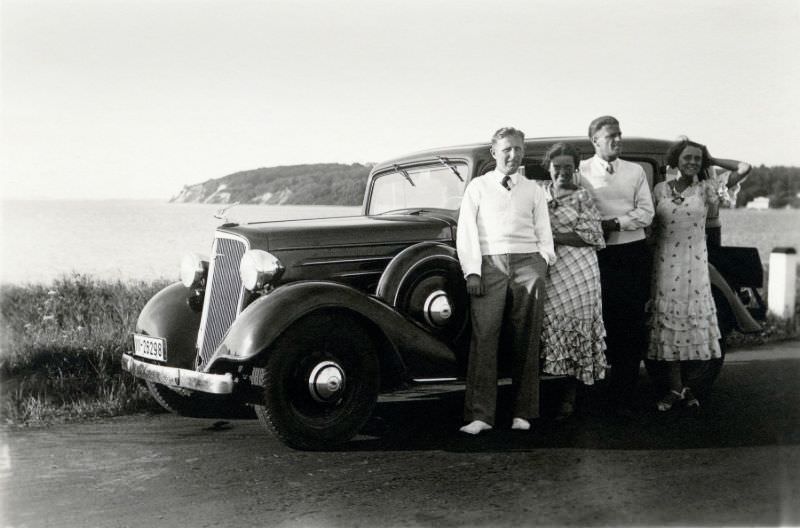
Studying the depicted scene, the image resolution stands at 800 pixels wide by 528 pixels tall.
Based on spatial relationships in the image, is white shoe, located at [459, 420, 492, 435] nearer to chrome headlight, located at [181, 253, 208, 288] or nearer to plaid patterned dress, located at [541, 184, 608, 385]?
plaid patterned dress, located at [541, 184, 608, 385]

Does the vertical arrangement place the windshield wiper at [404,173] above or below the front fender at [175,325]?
above

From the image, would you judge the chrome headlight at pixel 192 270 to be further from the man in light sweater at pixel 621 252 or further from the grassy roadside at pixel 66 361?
the man in light sweater at pixel 621 252

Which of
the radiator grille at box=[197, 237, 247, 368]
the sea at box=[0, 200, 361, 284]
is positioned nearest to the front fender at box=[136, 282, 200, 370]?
the radiator grille at box=[197, 237, 247, 368]

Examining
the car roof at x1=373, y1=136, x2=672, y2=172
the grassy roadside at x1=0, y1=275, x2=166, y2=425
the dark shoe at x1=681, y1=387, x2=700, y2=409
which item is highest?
the car roof at x1=373, y1=136, x2=672, y2=172

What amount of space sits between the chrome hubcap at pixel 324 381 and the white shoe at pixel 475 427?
837 mm

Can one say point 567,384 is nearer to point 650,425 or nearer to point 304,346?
point 650,425

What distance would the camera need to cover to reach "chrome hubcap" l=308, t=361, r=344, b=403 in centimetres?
399

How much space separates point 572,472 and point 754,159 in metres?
2.26

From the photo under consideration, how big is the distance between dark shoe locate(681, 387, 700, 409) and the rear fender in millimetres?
756

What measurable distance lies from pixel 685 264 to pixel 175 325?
3.27 meters

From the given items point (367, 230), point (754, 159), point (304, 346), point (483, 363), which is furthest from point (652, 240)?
point (304, 346)

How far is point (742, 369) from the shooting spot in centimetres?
633

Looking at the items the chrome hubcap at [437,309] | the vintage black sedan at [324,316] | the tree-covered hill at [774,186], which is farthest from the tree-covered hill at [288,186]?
the tree-covered hill at [774,186]

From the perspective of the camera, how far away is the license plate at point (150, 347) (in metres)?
4.61
